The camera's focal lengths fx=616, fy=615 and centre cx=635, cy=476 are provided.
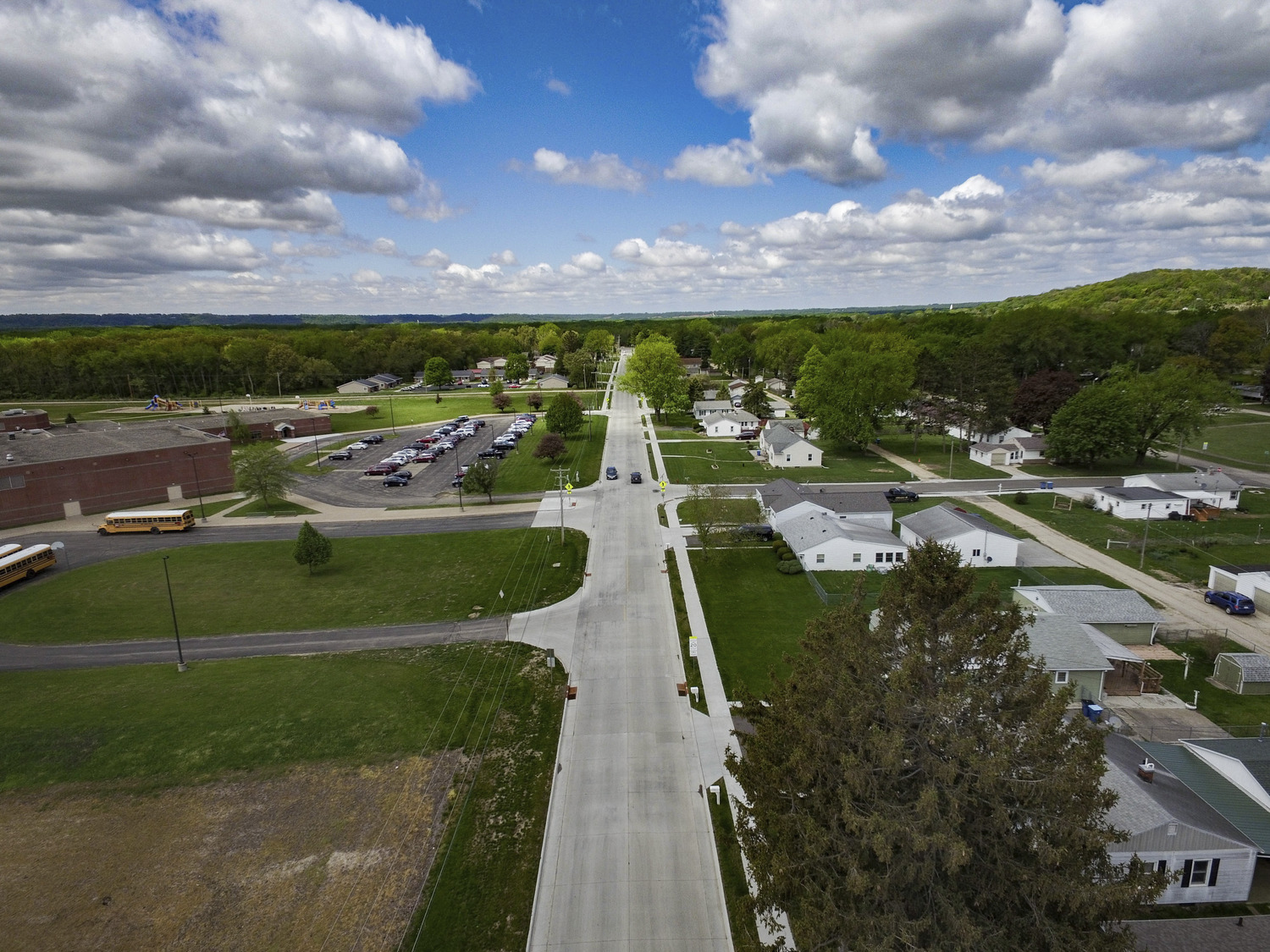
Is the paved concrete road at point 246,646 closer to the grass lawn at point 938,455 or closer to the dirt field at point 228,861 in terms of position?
the dirt field at point 228,861

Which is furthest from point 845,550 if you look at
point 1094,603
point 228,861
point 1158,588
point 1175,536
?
point 228,861

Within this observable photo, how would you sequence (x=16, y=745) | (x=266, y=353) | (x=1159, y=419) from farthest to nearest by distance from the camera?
(x=266, y=353) < (x=1159, y=419) < (x=16, y=745)

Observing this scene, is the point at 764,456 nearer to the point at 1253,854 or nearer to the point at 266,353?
the point at 1253,854

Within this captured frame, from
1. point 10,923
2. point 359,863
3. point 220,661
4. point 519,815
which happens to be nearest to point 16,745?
point 220,661

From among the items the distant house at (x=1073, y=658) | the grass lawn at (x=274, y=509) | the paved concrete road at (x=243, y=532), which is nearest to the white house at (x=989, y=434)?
the distant house at (x=1073, y=658)

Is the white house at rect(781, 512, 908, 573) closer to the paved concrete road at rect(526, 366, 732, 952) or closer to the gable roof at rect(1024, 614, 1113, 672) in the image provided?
the paved concrete road at rect(526, 366, 732, 952)

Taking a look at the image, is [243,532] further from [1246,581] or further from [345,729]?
[1246,581]
